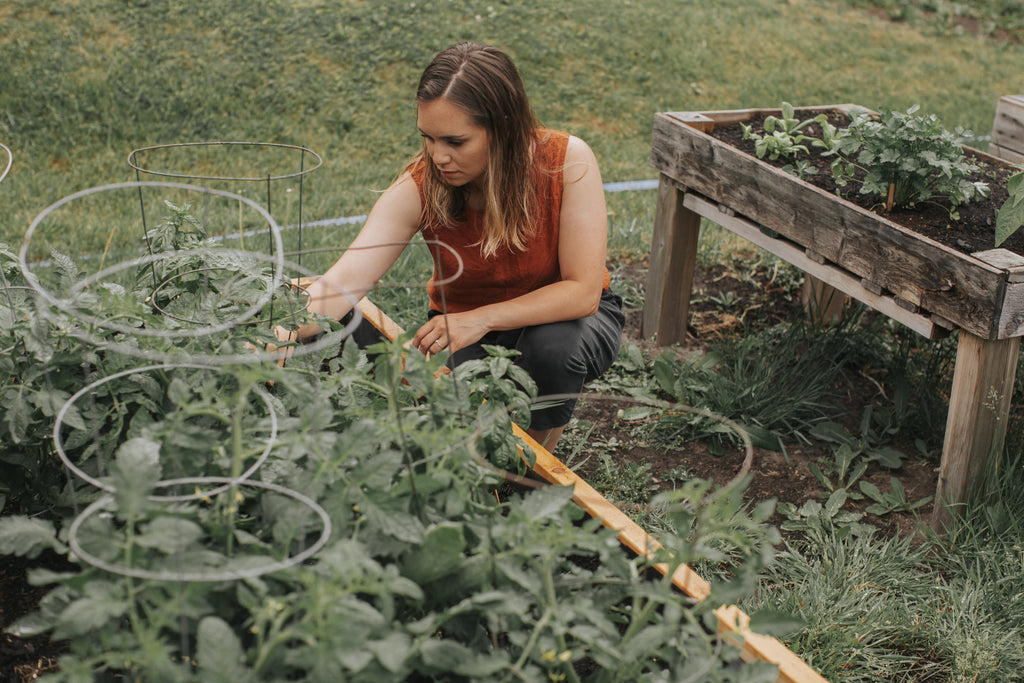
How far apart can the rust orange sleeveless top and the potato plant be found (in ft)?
2.48

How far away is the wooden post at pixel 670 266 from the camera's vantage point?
9.93 feet

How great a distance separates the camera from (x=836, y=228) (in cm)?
238

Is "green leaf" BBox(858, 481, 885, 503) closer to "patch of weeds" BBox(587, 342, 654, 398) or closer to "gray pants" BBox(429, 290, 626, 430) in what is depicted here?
"patch of weeds" BBox(587, 342, 654, 398)

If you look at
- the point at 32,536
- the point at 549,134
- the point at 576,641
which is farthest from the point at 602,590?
the point at 549,134

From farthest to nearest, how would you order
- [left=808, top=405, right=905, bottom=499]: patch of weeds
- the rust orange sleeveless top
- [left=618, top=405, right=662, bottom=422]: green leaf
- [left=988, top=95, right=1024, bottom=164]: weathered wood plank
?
[left=988, top=95, right=1024, bottom=164]: weathered wood plank → [left=618, top=405, right=662, bottom=422]: green leaf → [left=808, top=405, right=905, bottom=499]: patch of weeds → the rust orange sleeveless top

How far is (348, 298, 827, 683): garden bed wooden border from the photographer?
1274 mm

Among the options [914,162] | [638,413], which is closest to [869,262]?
[914,162]

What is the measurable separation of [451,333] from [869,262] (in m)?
1.14

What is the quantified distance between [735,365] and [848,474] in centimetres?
54

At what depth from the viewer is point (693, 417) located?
8.65 ft

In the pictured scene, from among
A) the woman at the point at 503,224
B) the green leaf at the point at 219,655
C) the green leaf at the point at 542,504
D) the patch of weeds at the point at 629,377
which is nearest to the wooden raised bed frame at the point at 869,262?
the patch of weeds at the point at 629,377

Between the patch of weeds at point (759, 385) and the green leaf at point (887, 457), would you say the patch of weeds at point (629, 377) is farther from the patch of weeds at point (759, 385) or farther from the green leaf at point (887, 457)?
the green leaf at point (887, 457)

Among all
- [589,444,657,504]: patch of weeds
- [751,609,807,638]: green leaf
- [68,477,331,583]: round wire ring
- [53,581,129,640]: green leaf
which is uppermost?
[68,477,331,583]: round wire ring

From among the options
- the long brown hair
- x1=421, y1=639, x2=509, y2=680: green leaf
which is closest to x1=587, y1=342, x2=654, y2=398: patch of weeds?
the long brown hair
